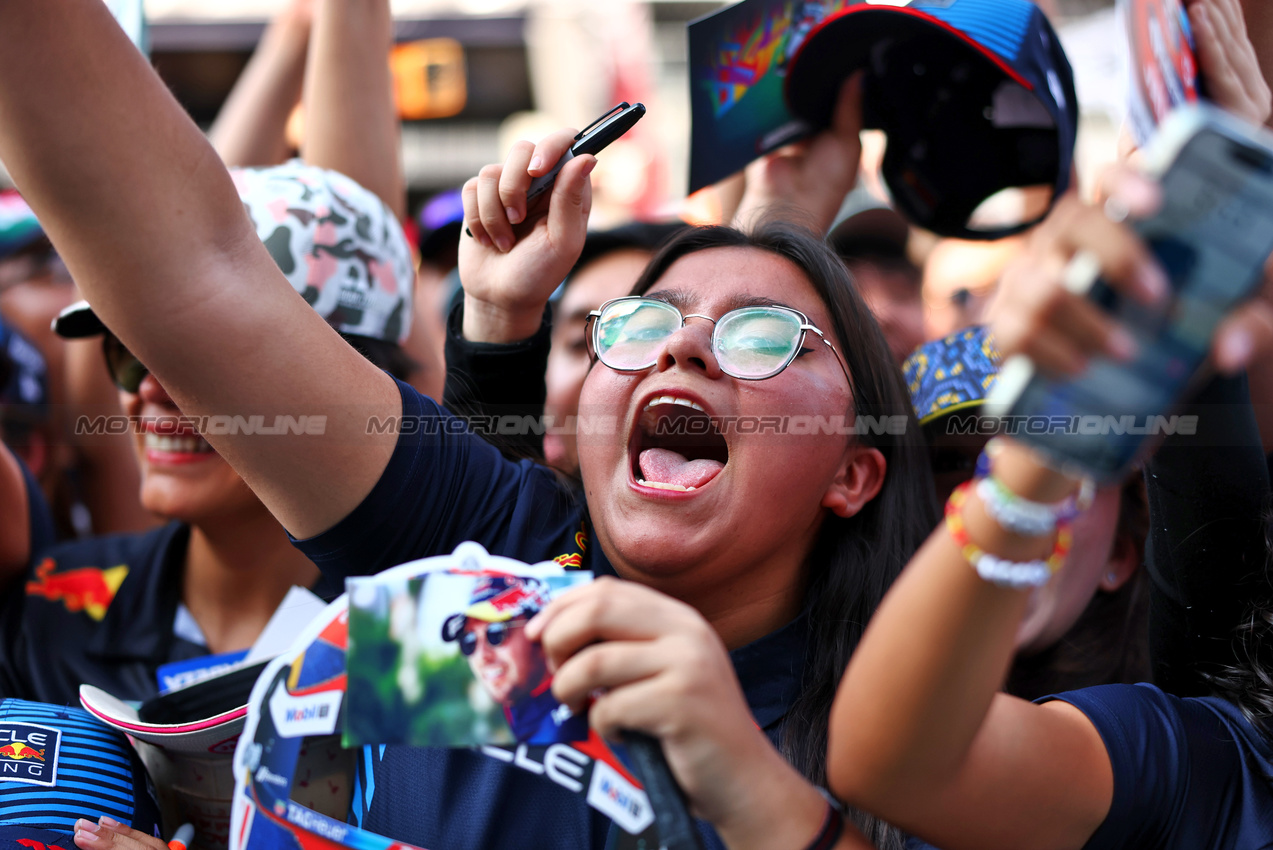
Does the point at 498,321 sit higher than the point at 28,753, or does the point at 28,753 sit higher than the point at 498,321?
the point at 498,321

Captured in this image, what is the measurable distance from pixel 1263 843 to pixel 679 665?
0.88 m

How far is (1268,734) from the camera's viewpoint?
1393mm

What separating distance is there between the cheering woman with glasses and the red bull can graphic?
47 cm

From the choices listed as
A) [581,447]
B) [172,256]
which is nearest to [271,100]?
[581,447]

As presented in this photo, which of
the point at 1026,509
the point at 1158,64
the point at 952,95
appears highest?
the point at 1158,64

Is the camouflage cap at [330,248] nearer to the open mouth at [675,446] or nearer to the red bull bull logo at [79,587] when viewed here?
the red bull bull logo at [79,587]

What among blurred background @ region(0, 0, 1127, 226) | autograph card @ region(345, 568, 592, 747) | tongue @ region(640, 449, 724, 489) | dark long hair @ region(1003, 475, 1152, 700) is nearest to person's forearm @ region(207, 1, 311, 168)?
tongue @ region(640, 449, 724, 489)

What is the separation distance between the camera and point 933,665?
0.94 metres

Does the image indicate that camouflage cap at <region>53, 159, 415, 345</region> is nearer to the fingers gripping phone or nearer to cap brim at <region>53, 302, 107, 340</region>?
cap brim at <region>53, 302, 107, 340</region>

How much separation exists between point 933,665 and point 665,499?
0.66 meters

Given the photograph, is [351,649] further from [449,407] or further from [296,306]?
[449,407]

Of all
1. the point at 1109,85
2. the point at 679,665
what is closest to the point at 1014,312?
the point at 679,665

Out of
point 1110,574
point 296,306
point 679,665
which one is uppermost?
point 296,306

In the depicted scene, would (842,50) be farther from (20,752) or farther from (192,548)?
(20,752)
